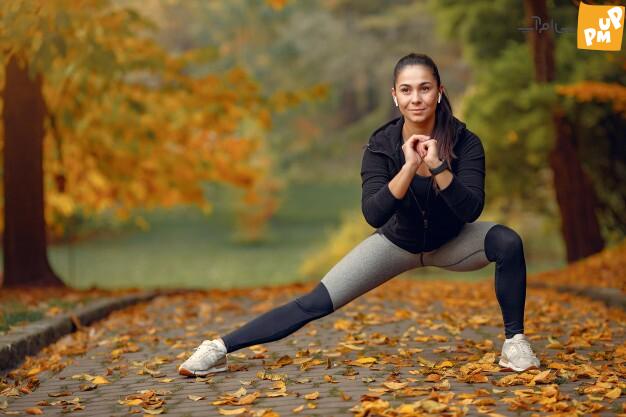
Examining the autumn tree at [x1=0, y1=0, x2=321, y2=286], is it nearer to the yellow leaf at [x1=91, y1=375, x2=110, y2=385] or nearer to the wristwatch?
the yellow leaf at [x1=91, y1=375, x2=110, y2=385]

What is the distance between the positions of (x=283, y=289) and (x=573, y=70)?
6.76 metres

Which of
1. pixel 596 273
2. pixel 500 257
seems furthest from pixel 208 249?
pixel 500 257

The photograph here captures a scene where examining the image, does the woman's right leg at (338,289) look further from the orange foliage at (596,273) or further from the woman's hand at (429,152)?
the orange foliage at (596,273)

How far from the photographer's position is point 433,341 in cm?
668

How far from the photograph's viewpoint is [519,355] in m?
5.25

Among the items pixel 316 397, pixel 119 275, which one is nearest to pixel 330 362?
pixel 316 397

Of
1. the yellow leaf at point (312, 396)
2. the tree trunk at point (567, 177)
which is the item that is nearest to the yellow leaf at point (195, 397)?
the yellow leaf at point (312, 396)

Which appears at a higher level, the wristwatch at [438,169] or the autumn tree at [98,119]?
the autumn tree at [98,119]

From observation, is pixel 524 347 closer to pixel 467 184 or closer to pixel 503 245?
pixel 503 245

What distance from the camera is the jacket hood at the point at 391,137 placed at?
5438 mm

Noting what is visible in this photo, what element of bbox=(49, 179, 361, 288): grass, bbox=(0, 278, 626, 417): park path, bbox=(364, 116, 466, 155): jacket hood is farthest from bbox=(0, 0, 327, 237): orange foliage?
bbox=(49, 179, 361, 288): grass

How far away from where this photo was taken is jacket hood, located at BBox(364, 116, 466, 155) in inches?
214

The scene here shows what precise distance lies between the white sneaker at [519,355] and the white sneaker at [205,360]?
1673 mm

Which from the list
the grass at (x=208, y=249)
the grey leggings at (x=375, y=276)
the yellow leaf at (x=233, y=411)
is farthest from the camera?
the grass at (x=208, y=249)
